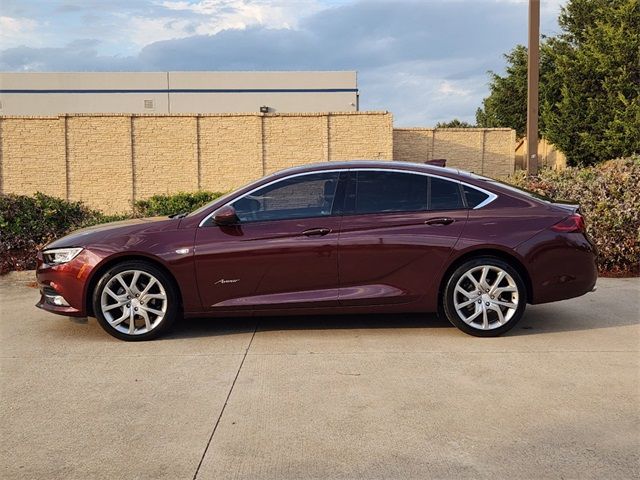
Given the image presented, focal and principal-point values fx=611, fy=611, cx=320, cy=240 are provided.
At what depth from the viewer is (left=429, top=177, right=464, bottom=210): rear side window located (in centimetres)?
564

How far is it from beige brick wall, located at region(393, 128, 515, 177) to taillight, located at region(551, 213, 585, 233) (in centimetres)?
2121

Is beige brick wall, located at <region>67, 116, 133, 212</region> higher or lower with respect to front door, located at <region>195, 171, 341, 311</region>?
higher

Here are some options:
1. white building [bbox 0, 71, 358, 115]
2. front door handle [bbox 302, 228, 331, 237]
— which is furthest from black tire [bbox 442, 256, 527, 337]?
white building [bbox 0, 71, 358, 115]

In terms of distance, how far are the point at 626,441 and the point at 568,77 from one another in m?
28.1

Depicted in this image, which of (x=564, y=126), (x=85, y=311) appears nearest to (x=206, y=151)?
(x=564, y=126)

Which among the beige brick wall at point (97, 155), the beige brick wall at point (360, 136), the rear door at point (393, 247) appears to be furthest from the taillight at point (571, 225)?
the beige brick wall at point (97, 155)

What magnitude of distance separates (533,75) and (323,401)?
970 centimetres

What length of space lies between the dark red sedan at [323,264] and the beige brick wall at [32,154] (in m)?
19.1

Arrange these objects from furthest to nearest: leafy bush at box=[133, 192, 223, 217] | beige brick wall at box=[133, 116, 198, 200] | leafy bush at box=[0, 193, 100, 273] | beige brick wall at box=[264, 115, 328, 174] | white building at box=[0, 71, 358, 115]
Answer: white building at box=[0, 71, 358, 115] → beige brick wall at box=[264, 115, 328, 174] → beige brick wall at box=[133, 116, 198, 200] → leafy bush at box=[133, 192, 223, 217] → leafy bush at box=[0, 193, 100, 273]

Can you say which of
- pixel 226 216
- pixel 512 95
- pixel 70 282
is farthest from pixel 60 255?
pixel 512 95

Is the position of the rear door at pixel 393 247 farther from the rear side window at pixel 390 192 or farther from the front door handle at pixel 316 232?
A: the front door handle at pixel 316 232

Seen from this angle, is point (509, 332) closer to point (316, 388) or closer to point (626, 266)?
point (316, 388)

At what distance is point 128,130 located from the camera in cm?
2305

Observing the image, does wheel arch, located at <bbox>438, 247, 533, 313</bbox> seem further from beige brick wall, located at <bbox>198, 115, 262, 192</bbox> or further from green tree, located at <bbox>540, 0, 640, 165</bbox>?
green tree, located at <bbox>540, 0, 640, 165</bbox>
